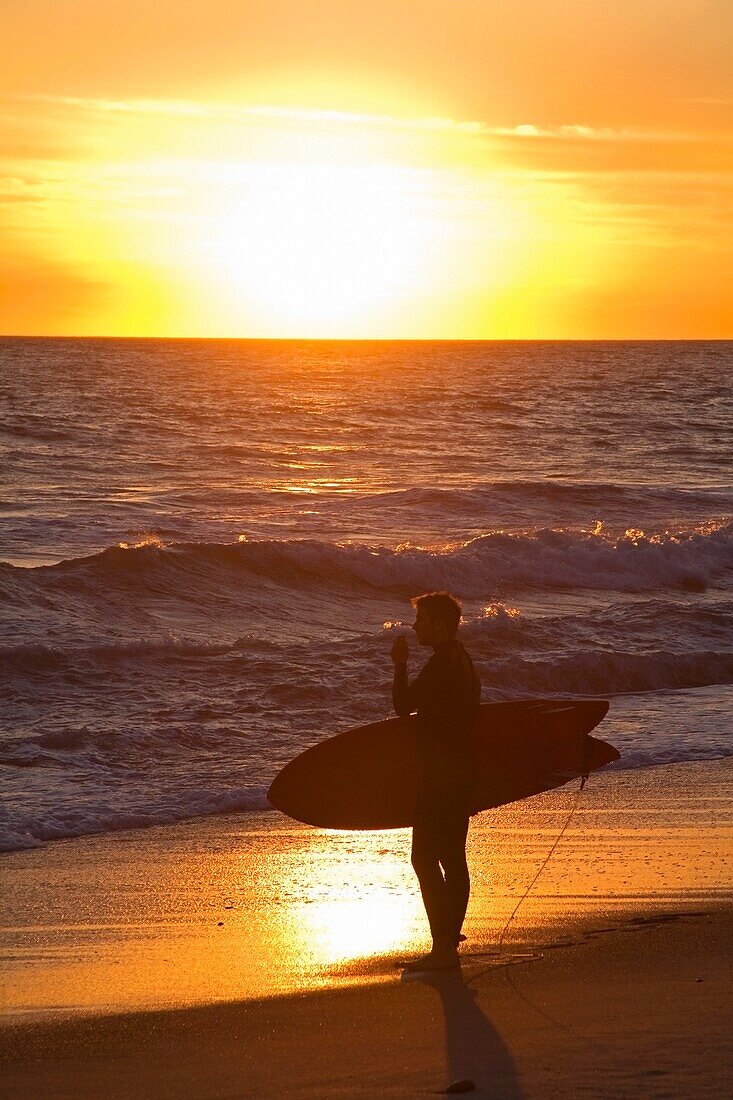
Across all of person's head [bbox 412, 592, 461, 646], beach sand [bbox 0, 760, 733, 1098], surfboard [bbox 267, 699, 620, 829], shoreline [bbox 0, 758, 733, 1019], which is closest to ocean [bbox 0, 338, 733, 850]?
shoreline [bbox 0, 758, 733, 1019]

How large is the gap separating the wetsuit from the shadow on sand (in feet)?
1.33

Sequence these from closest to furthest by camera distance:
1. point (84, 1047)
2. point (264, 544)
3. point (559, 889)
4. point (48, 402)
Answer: point (84, 1047)
point (559, 889)
point (264, 544)
point (48, 402)

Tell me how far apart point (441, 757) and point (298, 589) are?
12.8m

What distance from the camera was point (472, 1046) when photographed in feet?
14.4

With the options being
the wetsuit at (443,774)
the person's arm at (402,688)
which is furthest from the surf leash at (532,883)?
the person's arm at (402,688)

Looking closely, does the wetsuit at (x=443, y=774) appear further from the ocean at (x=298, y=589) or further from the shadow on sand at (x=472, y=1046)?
the ocean at (x=298, y=589)

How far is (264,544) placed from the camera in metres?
19.7

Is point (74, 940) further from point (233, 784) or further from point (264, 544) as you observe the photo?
point (264, 544)

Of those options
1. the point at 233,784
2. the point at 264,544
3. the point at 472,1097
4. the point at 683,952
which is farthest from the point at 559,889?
the point at 264,544

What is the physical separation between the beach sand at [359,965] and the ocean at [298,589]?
4.40 feet

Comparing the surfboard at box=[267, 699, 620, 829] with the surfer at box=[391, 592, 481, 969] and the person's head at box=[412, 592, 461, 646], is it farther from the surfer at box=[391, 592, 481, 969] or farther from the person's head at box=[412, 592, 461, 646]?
the person's head at box=[412, 592, 461, 646]

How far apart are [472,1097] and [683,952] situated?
1.66 m

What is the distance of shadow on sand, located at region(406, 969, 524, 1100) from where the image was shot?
4052 millimetres

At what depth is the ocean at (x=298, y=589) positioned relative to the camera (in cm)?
980
